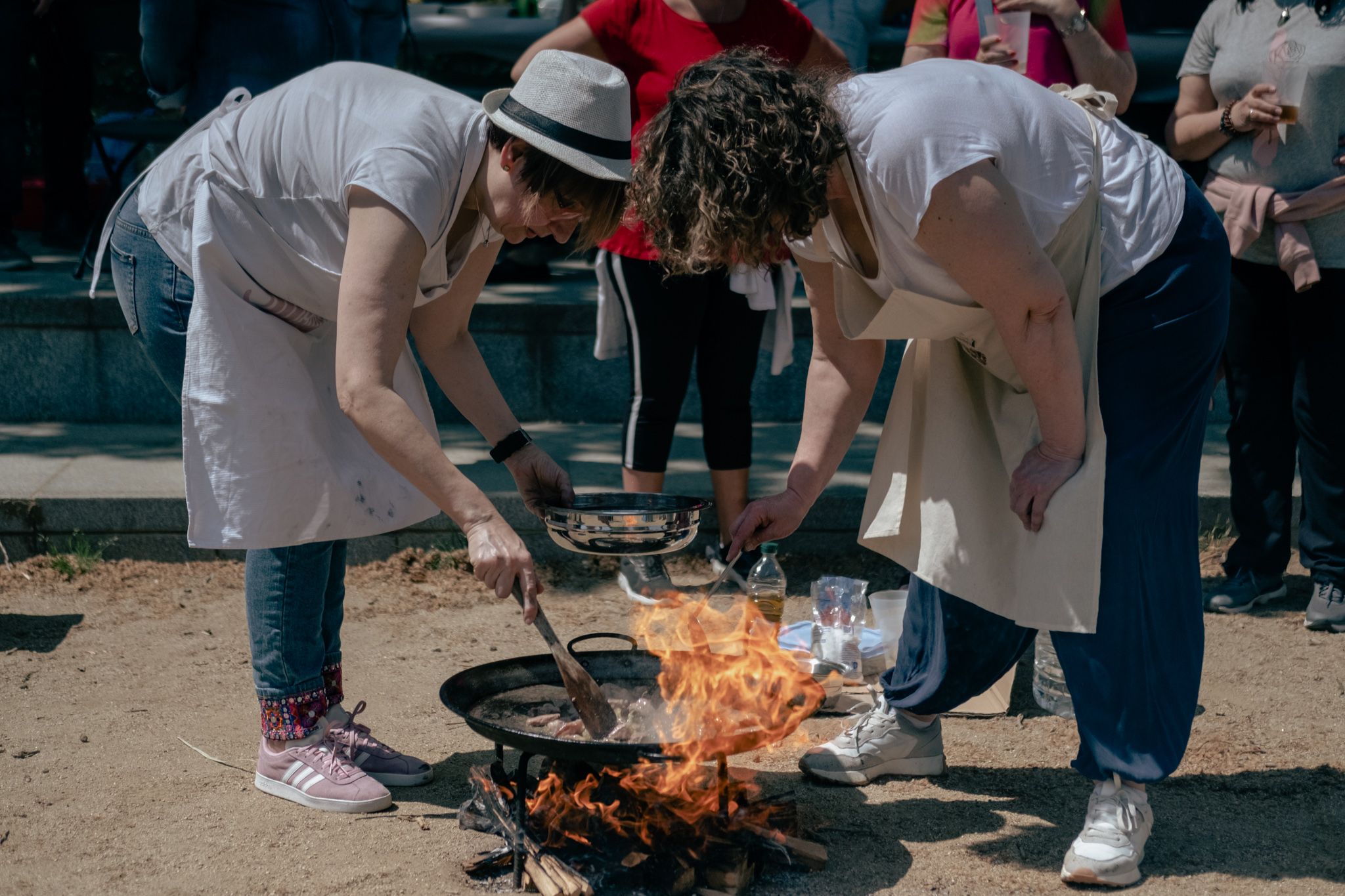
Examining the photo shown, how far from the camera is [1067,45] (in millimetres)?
3986

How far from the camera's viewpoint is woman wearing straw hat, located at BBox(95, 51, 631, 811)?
7.82 ft

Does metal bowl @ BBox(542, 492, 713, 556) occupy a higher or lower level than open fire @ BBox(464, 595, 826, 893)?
higher

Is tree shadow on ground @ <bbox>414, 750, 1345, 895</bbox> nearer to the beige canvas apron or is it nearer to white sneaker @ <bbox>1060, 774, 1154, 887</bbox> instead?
white sneaker @ <bbox>1060, 774, 1154, 887</bbox>

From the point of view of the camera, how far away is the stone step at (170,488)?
15.6 ft

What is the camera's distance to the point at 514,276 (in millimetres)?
6766

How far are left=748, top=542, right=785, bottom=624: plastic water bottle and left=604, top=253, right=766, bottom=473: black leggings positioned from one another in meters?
0.37

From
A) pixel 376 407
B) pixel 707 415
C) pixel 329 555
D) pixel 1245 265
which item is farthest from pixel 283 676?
pixel 1245 265

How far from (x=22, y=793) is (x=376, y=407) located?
A: 1.50m

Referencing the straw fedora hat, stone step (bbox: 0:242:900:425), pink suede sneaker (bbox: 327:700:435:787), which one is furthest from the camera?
stone step (bbox: 0:242:900:425)

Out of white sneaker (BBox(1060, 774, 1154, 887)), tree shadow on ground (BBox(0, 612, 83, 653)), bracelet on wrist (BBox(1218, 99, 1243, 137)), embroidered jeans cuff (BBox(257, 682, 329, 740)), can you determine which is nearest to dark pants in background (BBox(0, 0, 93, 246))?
tree shadow on ground (BBox(0, 612, 83, 653))

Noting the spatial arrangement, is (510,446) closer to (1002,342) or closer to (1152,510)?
(1002,342)

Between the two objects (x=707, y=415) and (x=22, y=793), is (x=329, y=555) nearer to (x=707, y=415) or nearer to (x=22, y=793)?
(x=22, y=793)

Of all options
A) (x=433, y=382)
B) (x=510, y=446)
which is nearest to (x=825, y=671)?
(x=510, y=446)

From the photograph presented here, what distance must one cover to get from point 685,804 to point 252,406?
4.02 ft
